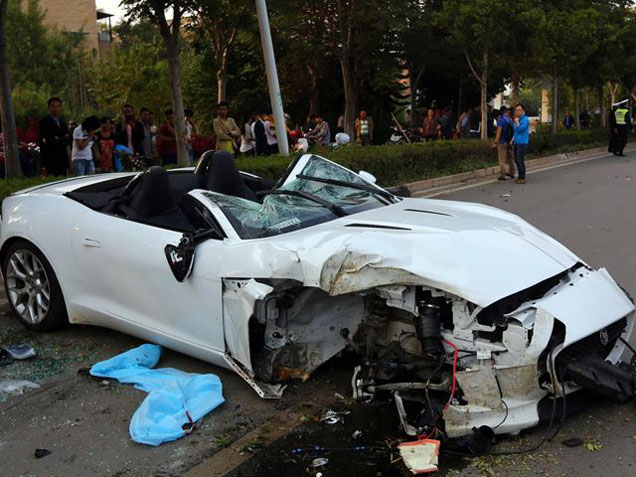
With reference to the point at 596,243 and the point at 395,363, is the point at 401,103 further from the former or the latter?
the point at 395,363

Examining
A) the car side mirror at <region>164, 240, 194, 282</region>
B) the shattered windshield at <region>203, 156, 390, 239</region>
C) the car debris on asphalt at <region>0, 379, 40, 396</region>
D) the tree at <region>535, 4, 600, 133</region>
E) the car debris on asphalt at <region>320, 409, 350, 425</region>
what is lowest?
the car debris on asphalt at <region>320, 409, 350, 425</region>

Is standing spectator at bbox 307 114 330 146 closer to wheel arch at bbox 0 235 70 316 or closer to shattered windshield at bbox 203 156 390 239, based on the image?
shattered windshield at bbox 203 156 390 239

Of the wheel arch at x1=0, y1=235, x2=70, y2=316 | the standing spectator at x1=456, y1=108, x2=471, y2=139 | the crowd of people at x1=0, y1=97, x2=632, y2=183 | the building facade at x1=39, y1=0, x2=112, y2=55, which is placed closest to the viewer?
the wheel arch at x1=0, y1=235, x2=70, y2=316

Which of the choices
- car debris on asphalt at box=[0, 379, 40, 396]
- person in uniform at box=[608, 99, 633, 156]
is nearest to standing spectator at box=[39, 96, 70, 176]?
car debris on asphalt at box=[0, 379, 40, 396]

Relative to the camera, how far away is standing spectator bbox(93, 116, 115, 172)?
1102cm

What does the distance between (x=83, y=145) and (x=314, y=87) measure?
1697cm

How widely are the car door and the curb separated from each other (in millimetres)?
4761

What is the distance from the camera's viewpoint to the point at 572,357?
322 cm

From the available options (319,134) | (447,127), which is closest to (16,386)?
(319,134)

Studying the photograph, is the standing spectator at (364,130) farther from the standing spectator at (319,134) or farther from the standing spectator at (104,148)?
the standing spectator at (104,148)

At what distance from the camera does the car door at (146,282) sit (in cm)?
385

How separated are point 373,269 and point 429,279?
0.30 meters

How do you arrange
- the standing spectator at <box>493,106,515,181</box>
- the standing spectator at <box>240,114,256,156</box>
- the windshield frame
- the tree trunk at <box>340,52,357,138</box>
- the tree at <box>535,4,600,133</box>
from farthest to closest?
the tree trunk at <box>340,52,357,138</box>, the tree at <box>535,4,600,133</box>, the standing spectator at <box>240,114,256,156</box>, the standing spectator at <box>493,106,515,181</box>, the windshield frame

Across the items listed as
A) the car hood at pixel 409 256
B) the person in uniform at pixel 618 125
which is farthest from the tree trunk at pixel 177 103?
the person in uniform at pixel 618 125
